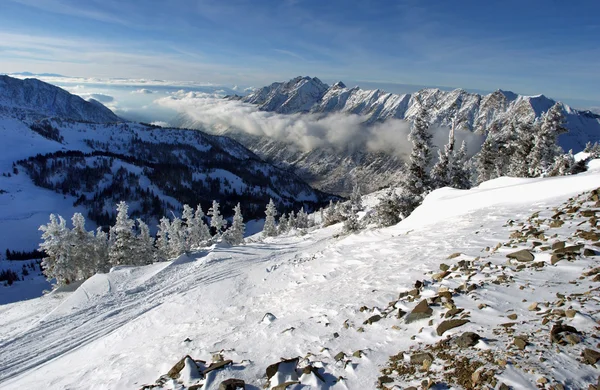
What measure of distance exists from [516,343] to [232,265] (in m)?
19.5

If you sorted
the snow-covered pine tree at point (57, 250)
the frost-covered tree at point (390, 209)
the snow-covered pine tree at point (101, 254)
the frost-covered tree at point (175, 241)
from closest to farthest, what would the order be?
the frost-covered tree at point (390, 209)
the snow-covered pine tree at point (57, 250)
the snow-covered pine tree at point (101, 254)
the frost-covered tree at point (175, 241)

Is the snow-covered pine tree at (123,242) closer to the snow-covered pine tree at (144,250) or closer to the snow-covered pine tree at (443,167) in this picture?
the snow-covered pine tree at (144,250)

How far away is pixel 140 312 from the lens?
1670cm

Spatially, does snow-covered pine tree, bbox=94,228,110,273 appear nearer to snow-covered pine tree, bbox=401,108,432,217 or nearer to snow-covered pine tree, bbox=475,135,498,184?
snow-covered pine tree, bbox=401,108,432,217

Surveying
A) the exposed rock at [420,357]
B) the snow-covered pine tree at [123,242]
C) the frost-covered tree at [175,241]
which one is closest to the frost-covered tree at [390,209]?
the exposed rock at [420,357]

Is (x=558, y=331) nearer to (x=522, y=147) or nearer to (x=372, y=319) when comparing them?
(x=372, y=319)

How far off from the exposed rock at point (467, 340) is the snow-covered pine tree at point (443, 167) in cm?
2748

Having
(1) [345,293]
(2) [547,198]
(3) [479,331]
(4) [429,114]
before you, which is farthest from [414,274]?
(4) [429,114]

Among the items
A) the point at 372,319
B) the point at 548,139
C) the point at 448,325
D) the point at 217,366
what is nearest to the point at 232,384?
the point at 217,366

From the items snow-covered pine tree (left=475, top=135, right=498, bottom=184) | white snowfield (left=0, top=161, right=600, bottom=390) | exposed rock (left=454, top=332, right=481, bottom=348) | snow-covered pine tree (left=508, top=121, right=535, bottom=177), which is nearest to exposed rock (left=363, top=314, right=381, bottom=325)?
white snowfield (left=0, top=161, right=600, bottom=390)

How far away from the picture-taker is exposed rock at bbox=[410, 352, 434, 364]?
586 centimetres

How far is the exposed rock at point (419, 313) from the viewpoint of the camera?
753 cm

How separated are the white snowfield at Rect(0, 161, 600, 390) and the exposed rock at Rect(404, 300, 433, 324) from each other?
171mm

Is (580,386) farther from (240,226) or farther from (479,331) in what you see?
(240,226)
